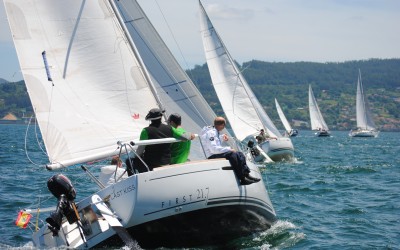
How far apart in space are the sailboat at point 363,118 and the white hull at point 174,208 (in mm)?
89229

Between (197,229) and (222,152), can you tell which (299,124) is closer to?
(222,152)

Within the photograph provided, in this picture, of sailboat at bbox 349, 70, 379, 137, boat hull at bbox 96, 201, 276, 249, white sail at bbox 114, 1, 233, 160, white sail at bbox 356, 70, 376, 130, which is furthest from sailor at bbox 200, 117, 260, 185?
sailboat at bbox 349, 70, 379, 137

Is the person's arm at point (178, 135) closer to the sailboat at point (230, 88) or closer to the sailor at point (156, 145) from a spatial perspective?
the sailor at point (156, 145)

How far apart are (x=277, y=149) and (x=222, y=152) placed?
2386cm

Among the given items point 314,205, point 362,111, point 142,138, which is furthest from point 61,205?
point 362,111

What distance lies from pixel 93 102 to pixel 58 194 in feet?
7.20

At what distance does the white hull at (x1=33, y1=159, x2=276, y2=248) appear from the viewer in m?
10.3


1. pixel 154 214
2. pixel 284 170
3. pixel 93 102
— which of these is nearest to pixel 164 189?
pixel 154 214

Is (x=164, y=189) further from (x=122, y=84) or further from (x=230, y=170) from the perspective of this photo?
(x=122, y=84)

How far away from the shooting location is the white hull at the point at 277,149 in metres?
35.2

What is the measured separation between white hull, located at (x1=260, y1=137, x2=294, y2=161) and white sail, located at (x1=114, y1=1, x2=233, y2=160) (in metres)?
21.2

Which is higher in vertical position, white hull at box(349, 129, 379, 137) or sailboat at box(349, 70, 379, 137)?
sailboat at box(349, 70, 379, 137)

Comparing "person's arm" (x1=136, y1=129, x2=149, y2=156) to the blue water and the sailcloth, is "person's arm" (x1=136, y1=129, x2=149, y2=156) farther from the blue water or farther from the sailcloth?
the sailcloth

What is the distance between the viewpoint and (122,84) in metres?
12.9
